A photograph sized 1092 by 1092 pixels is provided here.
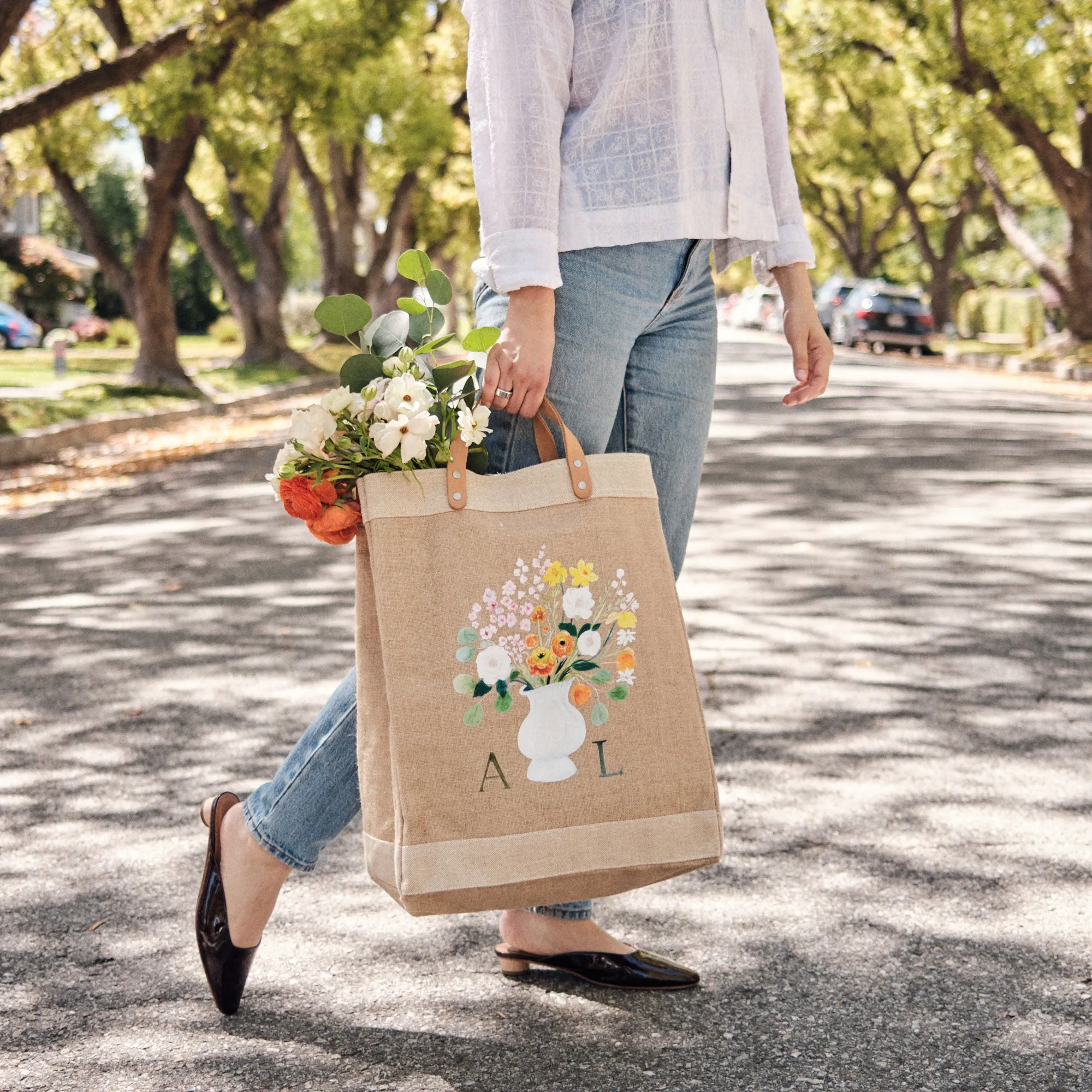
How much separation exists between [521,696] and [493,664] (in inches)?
2.5

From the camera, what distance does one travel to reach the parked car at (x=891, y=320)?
1178 inches

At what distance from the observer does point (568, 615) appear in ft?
6.61

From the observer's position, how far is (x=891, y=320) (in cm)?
3000

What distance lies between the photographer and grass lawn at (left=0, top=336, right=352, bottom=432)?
46.3 ft

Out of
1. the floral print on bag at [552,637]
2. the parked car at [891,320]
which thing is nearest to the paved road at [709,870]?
the floral print on bag at [552,637]

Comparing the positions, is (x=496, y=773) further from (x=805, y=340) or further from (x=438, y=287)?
(x=805, y=340)

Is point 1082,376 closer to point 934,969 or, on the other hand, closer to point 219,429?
point 219,429

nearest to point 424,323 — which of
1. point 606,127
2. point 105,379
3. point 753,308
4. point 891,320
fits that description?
point 606,127

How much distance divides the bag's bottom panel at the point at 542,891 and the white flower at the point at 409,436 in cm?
61

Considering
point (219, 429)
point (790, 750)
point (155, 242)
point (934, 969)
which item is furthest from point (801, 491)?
point (155, 242)

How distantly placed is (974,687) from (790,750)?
0.87 meters

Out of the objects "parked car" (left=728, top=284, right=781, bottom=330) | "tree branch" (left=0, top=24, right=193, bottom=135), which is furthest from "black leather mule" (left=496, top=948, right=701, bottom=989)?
"parked car" (left=728, top=284, right=781, bottom=330)

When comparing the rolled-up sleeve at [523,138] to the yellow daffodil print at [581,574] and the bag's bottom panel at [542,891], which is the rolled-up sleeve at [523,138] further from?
the bag's bottom panel at [542,891]

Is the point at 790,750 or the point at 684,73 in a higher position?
the point at 684,73
